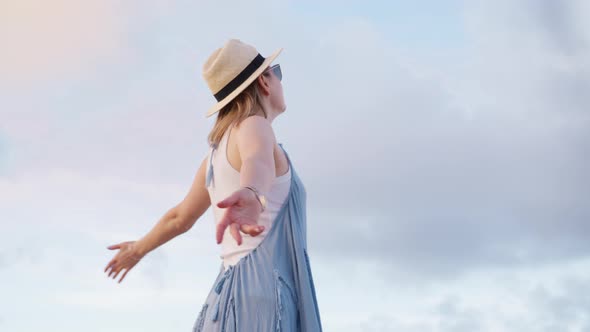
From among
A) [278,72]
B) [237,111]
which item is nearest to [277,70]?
[278,72]

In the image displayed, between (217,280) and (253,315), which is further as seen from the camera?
(217,280)

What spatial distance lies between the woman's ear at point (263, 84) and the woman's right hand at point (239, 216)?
1454 mm

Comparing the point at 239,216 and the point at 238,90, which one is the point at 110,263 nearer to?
the point at 238,90

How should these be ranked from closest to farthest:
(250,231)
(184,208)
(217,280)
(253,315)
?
1. (250,231)
2. (253,315)
3. (217,280)
4. (184,208)

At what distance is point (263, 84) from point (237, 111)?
261 millimetres

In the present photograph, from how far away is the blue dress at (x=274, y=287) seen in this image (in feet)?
16.3

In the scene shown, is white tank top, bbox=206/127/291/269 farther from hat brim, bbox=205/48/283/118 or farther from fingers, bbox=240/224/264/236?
fingers, bbox=240/224/264/236

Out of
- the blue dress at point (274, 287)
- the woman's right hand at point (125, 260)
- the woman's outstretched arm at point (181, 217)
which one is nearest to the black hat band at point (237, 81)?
the woman's outstretched arm at point (181, 217)

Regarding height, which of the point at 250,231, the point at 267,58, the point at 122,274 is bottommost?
the point at 250,231

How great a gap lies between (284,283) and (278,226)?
33 centimetres

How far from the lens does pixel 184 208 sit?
6000 millimetres

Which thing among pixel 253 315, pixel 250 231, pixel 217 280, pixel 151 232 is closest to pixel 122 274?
pixel 151 232

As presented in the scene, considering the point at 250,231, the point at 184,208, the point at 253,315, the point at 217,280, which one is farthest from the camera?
the point at 184,208

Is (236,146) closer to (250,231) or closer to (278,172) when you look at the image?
(278,172)
